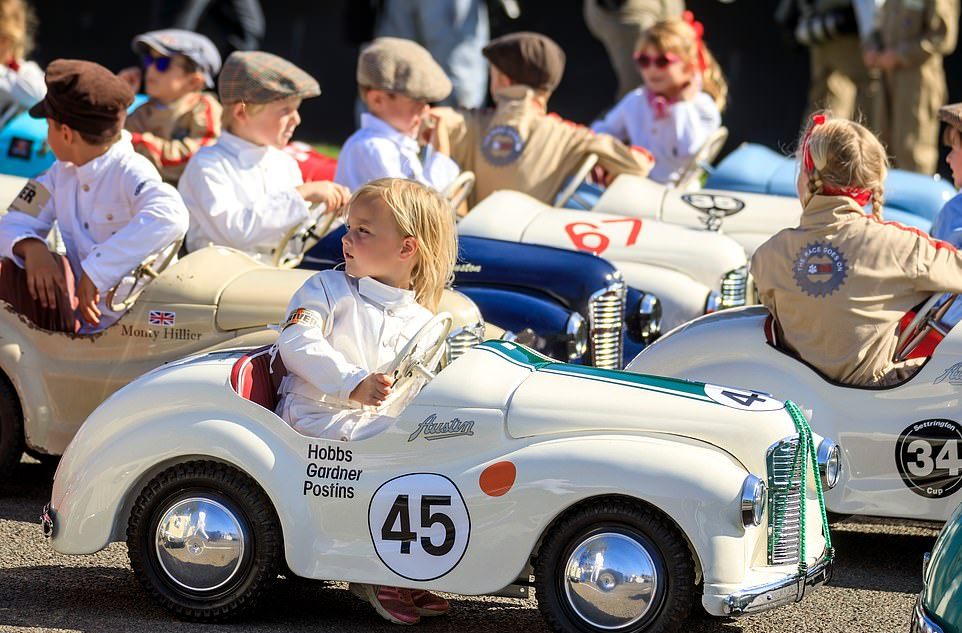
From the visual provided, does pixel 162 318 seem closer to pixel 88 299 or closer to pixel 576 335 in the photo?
pixel 88 299

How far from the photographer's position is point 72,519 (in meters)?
4.29

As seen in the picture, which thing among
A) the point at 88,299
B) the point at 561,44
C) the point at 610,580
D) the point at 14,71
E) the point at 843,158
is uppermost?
the point at 843,158

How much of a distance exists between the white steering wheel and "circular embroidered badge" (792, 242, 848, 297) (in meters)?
2.03

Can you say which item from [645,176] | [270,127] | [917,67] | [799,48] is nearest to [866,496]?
[270,127]

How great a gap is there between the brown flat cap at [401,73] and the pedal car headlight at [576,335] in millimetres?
1578

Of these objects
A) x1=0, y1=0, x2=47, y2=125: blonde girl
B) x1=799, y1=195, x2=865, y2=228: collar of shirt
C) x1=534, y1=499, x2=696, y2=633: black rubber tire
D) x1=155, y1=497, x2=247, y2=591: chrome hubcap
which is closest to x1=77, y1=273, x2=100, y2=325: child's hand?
x1=155, y1=497, x2=247, y2=591: chrome hubcap

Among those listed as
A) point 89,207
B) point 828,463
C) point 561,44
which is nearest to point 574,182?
point 89,207

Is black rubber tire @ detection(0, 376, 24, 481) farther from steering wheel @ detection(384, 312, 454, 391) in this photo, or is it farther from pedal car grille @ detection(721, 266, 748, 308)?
pedal car grille @ detection(721, 266, 748, 308)

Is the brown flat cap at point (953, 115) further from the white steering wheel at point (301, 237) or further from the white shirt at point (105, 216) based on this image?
the white shirt at point (105, 216)

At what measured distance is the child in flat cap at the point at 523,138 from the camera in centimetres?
796

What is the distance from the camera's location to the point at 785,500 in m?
4.12

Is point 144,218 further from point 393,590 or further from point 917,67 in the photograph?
point 917,67

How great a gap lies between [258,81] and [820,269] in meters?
2.42

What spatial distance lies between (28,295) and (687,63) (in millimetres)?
4759
